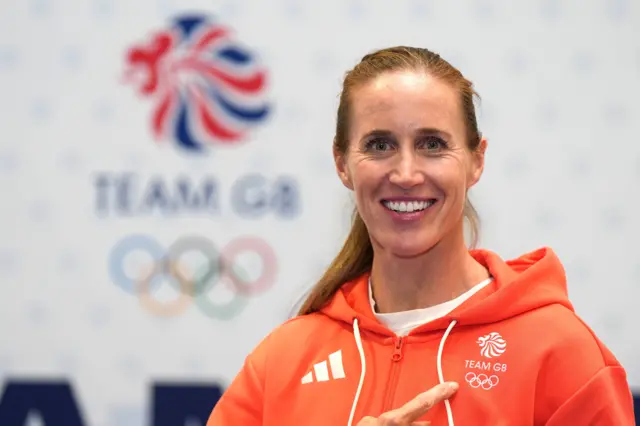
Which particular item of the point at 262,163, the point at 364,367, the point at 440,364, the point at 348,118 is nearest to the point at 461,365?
the point at 440,364

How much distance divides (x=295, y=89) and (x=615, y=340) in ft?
3.52

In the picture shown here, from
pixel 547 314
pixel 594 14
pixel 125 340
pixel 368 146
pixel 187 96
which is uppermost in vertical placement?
pixel 594 14

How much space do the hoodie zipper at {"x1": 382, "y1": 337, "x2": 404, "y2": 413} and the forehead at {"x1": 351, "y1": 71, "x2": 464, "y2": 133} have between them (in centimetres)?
31

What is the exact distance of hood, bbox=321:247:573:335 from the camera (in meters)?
1.37

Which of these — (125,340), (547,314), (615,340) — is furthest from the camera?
(125,340)

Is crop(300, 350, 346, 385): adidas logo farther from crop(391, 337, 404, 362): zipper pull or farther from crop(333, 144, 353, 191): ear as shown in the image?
crop(333, 144, 353, 191): ear

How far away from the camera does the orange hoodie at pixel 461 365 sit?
1264 mm

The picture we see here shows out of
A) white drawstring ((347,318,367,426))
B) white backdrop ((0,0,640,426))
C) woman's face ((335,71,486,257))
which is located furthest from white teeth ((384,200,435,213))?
white backdrop ((0,0,640,426))

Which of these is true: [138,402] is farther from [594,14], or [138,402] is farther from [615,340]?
[594,14]

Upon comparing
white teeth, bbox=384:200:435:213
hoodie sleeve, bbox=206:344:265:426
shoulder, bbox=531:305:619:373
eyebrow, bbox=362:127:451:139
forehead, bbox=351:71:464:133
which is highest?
forehead, bbox=351:71:464:133

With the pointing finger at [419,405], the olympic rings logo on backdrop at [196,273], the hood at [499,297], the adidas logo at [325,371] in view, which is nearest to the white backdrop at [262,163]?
the olympic rings logo on backdrop at [196,273]

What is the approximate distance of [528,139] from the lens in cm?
254

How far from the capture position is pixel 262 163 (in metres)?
2.66

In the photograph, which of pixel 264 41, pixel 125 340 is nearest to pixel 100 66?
pixel 264 41
